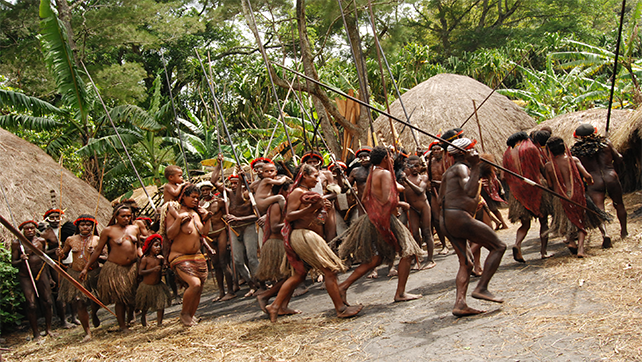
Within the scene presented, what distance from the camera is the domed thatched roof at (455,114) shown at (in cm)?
1239

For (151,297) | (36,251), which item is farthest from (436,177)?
(36,251)

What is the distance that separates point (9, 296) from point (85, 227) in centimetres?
186

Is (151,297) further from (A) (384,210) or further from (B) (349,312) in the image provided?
(A) (384,210)

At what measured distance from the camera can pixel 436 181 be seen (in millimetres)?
7406

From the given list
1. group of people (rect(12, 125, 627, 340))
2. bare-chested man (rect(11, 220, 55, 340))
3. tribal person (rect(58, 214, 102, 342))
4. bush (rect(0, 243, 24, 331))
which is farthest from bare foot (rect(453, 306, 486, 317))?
bush (rect(0, 243, 24, 331))

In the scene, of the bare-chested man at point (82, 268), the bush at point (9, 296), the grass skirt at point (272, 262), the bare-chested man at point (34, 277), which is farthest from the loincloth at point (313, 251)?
the bush at point (9, 296)

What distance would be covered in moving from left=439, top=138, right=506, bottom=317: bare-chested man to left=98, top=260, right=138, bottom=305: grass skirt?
3517mm

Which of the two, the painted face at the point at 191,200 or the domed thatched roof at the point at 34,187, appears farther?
the domed thatched roof at the point at 34,187

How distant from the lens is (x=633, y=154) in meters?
10.3

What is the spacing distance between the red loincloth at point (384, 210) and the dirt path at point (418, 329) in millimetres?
660

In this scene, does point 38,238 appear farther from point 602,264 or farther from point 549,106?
point 549,106

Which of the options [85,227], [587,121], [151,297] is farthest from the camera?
[587,121]

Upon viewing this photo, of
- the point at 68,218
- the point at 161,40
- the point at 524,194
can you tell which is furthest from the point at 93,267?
the point at 161,40

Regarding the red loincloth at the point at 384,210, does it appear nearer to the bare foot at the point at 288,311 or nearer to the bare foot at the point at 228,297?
the bare foot at the point at 288,311
